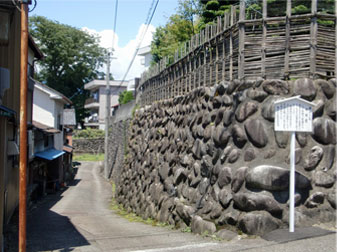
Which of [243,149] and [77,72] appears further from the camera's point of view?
[77,72]

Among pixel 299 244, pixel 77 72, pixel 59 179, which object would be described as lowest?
pixel 59 179

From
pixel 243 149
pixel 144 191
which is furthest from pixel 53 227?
pixel 243 149

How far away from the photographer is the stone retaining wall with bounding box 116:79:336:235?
26.9 ft

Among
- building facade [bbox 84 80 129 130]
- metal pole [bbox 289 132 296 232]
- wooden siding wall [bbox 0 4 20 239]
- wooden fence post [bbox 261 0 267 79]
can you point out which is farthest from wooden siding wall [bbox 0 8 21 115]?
building facade [bbox 84 80 129 130]

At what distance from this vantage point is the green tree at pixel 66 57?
164ft

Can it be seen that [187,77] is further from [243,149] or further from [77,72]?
[77,72]

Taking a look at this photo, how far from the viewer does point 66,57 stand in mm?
50438

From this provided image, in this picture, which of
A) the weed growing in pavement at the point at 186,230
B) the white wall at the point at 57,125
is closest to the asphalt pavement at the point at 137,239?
the weed growing in pavement at the point at 186,230

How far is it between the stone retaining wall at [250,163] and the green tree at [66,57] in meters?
42.4

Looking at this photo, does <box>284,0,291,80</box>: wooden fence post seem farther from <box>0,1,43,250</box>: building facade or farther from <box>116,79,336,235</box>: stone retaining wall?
<box>0,1,43,250</box>: building facade

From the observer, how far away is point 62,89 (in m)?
52.4

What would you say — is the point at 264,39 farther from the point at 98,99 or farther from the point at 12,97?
the point at 98,99

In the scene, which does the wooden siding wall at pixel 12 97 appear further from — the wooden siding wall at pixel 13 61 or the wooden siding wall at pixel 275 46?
the wooden siding wall at pixel 275 46

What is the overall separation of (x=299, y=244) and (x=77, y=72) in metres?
49.5
